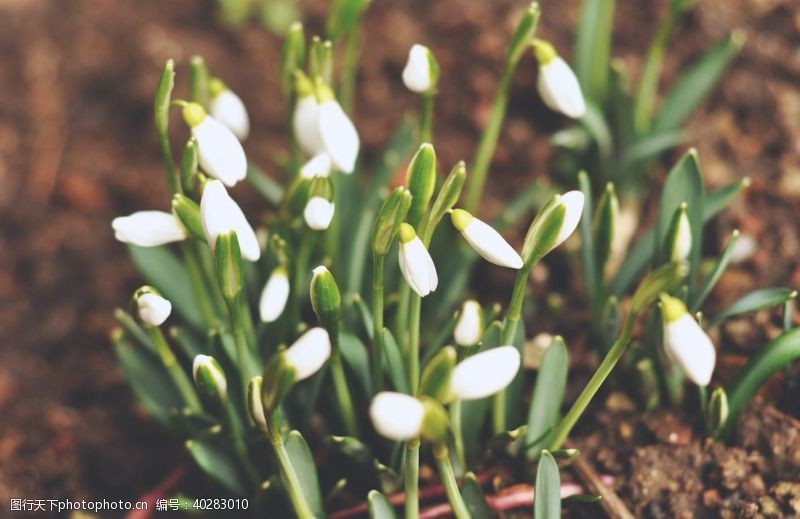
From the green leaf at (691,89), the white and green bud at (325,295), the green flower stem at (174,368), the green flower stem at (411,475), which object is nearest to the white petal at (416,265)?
the white and green bud at (325,295)

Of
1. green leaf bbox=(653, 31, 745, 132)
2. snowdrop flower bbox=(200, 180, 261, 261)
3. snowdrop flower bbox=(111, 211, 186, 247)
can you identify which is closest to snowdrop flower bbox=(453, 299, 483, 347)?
snowdrop flower bbox=(200, 180, 261, 261)

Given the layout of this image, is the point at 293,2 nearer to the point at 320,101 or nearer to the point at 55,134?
the point at 55,134

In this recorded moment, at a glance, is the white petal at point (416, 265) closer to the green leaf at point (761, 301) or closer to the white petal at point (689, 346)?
the white petal at point (689, 346)

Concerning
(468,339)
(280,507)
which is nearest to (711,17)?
(468,339)

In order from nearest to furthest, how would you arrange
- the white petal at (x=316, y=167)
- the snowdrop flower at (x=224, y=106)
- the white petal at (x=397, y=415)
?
the white petal at (x=397, y=415), the white petal at (x=316, y=167), the snowdrop flower at (x=224, y=106)

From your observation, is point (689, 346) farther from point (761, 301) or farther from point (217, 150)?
point (217, 150)
